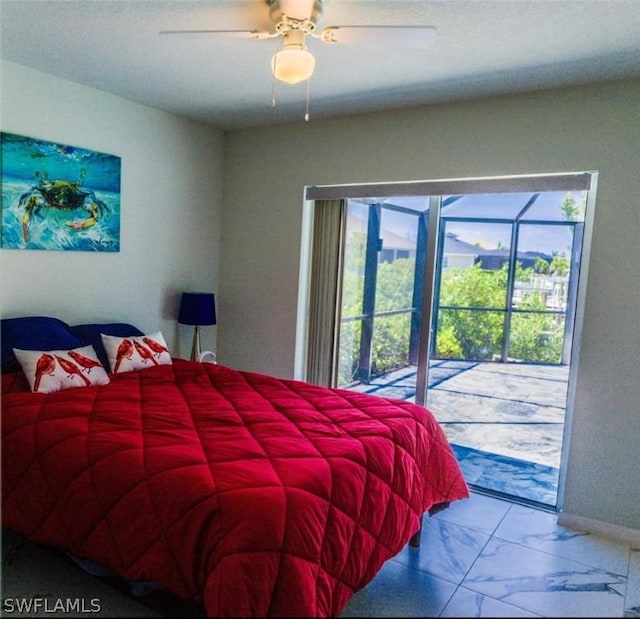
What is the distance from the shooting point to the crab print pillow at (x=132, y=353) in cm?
311

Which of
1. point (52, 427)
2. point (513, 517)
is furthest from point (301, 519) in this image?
point (513, 517)

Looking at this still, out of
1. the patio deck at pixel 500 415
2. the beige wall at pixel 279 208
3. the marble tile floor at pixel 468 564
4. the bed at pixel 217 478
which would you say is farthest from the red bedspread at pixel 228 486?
the patio deck at pixel 500 415

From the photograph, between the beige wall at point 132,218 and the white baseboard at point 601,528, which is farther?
the beige wall at point 132,218

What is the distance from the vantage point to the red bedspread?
152 centimetres

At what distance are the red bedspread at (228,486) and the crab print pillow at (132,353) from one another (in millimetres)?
428

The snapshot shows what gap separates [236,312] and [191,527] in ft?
9.22

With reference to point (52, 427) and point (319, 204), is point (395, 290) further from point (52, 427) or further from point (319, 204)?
point (52, 427)


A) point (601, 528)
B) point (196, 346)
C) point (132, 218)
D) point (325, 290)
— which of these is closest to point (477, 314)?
point (325, 290)

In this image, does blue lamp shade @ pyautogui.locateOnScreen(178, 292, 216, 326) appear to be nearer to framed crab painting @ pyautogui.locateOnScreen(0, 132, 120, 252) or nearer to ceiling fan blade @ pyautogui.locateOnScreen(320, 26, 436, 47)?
framed crab painting @ pyautogui.locateOnScreen(0, 132, 120, 252)

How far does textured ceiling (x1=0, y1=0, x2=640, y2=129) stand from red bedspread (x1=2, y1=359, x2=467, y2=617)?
1727mm

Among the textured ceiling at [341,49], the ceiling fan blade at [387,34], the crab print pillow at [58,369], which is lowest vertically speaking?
the crab print pillow at [58,369]

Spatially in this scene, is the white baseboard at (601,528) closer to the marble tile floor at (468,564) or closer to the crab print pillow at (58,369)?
the marble tile floor at (468,564)

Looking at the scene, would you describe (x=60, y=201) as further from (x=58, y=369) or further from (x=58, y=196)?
(x=58, y=369)

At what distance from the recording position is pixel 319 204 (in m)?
3.95
